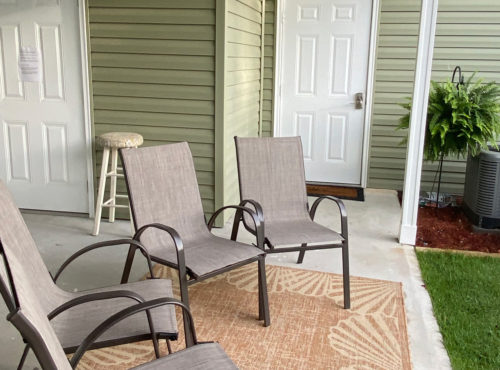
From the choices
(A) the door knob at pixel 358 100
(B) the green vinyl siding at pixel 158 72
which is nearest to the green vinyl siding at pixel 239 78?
(B) the green vinyl siding at pixel 158 72

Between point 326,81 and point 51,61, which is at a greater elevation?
point 51,61

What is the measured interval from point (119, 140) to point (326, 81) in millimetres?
2527

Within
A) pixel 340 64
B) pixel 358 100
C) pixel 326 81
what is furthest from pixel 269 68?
pixel 358 100

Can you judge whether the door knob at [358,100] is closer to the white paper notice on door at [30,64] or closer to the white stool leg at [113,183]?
the white stool leg at [113,183]

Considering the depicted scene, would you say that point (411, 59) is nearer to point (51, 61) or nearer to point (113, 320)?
point (51, 61)

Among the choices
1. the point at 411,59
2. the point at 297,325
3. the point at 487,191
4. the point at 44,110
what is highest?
the point at 411,59

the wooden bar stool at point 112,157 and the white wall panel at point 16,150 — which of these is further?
the white wall panel at point 16,150

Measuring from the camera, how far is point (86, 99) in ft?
13.5

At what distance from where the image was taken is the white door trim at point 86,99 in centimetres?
395

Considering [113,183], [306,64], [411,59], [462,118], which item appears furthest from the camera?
[306,64]

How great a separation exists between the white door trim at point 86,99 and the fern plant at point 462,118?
2.91 meters

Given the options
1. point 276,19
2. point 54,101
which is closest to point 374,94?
point 276,19

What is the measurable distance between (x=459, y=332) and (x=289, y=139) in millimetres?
1541

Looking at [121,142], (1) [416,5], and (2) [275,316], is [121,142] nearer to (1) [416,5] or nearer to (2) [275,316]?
(2) [275,316]
